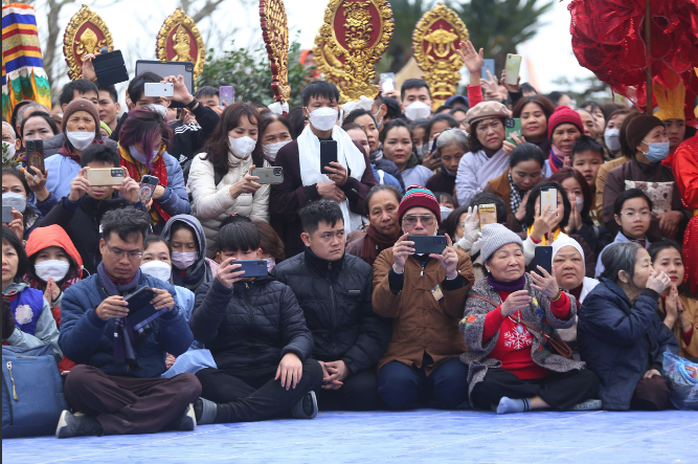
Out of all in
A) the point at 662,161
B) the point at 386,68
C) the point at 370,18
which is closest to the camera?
the point at 662,161

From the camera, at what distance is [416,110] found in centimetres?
930

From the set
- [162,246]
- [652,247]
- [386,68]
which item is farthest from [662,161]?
[386,68]

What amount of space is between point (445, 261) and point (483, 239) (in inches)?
13.4

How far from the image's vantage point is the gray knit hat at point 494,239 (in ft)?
17.0

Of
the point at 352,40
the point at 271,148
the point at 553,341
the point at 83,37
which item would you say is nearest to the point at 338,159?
the point at 271,148

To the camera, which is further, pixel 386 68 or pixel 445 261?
pixel 386 68

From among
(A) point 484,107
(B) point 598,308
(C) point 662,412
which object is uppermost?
(A) point 484,107

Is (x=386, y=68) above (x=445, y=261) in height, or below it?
above

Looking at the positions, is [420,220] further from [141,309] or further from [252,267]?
[141,309]

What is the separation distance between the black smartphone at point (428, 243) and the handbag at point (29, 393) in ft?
6.99

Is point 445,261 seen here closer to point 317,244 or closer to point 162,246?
point 317,244

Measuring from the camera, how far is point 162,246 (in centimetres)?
525

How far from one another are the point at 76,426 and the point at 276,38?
13.4ft

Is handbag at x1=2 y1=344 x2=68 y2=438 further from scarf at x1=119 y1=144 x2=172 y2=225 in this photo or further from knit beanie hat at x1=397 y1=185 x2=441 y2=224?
knit beanie hat at x1=397 y1=185 x2=441 y2=224
